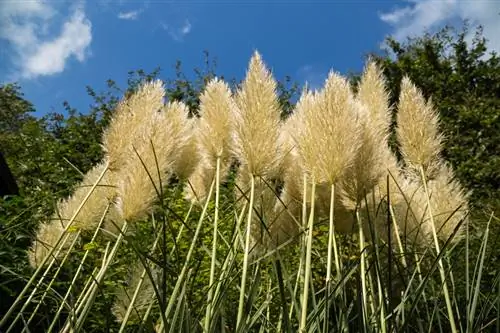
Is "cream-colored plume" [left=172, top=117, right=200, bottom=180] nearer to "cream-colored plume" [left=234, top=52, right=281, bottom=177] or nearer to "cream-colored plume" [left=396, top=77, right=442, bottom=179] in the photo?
"cream-colored plume" [left=234, top=52, right=281, bottom=177]

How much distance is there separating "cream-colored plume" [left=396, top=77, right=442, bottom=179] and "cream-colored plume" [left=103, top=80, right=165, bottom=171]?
1149 millimetres

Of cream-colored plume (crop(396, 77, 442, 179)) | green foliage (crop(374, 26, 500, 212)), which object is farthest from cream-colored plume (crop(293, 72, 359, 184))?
green foliage (crop(374, 26, 500, 212))

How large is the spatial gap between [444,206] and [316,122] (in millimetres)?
901

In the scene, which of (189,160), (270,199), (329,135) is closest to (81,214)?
(189,160)

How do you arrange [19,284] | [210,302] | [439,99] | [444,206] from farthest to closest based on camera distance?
1. [439,99]
2. [19,284]
3. [444,206]
4. [210,302]

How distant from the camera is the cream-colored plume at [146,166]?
2.26 m

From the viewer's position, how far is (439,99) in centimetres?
1265

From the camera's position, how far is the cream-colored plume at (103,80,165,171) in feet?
8.53

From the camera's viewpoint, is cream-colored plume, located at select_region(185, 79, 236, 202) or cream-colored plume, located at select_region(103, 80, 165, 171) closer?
cream-colored plume, located at select_region(103, 80, 165, 171)

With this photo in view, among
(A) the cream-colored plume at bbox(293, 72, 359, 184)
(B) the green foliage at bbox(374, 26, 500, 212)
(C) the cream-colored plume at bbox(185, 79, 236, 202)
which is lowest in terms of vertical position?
(A) the cream-colored plume at bbox(293, 72, 359, 184)

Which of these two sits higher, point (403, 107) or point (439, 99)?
point (439, 99)

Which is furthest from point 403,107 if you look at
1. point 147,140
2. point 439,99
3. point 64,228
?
point 439,99

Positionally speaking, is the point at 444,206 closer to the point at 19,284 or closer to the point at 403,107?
the point at 403,107

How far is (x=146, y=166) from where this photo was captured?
229cm
